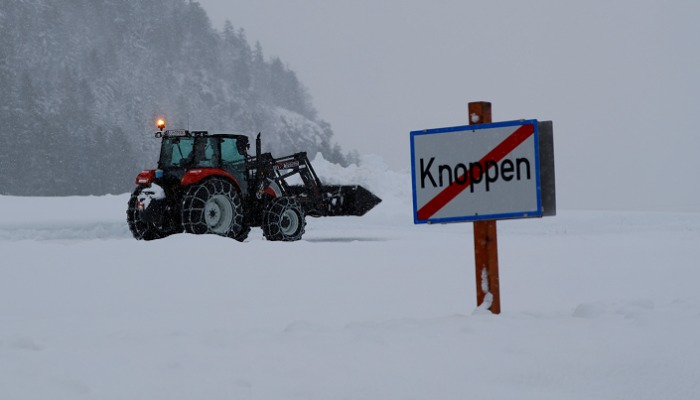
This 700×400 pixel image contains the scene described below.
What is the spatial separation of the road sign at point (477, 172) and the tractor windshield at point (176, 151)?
9342 mm

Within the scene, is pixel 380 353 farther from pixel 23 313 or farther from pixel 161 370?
pixel 23 313

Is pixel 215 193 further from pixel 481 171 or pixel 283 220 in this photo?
pixel 481 171

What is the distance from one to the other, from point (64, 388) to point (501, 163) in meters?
2.94

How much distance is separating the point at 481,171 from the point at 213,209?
878 centimetres

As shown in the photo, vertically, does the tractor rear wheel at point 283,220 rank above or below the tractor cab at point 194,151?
below

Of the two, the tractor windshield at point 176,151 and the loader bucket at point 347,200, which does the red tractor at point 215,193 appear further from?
the loader bucket at point 347,200

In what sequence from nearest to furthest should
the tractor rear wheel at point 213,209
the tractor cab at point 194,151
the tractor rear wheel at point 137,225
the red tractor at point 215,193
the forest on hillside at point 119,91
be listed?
1. the tractor rear wheel at point 213,209
2. the red tractor at point 215,193
3. the tractor rear wheel at point 137,225
4. the tractor cab at point 194,151
5. the forest on hillside at point 119,91

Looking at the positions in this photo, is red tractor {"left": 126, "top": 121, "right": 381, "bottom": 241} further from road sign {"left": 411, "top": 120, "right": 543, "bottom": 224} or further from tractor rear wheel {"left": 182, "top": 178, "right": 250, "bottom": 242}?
road sign {"left": 411, "top": 120, "right": 543, "bottom": 224}

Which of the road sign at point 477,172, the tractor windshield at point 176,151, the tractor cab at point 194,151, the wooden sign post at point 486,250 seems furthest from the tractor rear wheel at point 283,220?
the wooden sign post at point 486,250

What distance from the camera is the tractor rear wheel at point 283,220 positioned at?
1398 cm

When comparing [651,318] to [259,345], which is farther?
[651,318]

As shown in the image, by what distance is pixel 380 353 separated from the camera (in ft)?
13.5

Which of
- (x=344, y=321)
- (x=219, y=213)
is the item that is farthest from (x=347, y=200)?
(x=344, y=321)

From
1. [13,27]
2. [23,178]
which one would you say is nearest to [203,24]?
[13,27]
